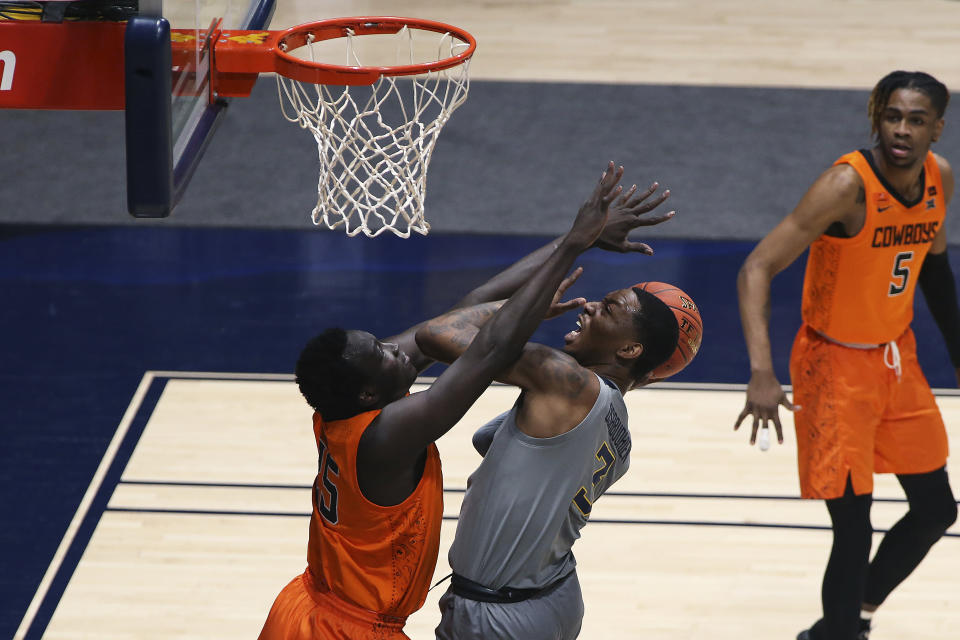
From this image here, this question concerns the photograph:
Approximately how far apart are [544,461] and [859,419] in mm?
1368

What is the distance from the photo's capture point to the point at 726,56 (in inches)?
451

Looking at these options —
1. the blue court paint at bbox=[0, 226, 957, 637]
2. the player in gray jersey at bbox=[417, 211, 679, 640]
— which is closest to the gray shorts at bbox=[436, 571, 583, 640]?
the player in gray jersey at bbox=[417, 211, 679, 640]

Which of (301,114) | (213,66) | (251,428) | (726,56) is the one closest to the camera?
(213,66)

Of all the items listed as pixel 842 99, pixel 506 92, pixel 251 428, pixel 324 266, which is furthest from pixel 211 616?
pixel 842 99

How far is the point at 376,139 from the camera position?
4.20 m

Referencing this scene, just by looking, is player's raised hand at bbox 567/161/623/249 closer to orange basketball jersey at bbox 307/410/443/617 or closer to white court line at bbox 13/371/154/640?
orange basketball jersey at bbox 307/410/443/617

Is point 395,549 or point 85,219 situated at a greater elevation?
point 395,549

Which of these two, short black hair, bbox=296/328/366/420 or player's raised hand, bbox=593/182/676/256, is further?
player's raised hand, bbox=593/182/676/256

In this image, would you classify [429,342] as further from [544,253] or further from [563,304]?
[544,253]

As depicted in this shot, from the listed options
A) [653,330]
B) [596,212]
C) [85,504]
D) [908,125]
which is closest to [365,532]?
[653,330]

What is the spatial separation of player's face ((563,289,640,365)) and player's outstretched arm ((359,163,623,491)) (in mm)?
285

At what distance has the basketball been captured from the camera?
3.30 meters

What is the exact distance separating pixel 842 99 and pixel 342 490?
8.12 m

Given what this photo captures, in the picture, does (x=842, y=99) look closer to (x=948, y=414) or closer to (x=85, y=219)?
(x=948, y=414)
